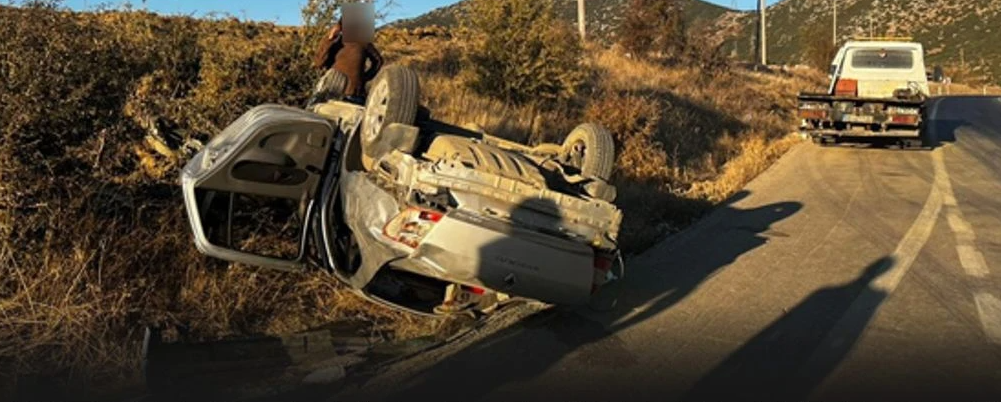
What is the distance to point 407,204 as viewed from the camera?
16.1 feet

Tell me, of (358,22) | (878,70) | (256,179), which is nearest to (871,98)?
(878,70)

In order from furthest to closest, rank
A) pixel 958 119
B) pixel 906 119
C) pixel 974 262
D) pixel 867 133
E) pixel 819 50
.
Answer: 1. pixel 819 50
2. pixel 958 119
3. pixel 867 133
4. pixel 906 119
5. pixel 974 262

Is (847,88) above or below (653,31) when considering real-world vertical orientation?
below

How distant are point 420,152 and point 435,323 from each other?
48.7 inches

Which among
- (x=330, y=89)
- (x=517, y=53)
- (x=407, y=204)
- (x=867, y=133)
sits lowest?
(x=867, y=133)

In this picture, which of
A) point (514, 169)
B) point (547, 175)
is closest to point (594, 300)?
point (547, 175)

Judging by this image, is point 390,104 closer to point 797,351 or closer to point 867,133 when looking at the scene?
point 797,351

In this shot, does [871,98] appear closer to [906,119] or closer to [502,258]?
[906,119]

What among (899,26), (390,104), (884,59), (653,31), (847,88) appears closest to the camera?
(390,104)

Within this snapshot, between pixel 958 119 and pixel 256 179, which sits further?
pixel 958 119

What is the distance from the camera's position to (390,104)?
5.77 metres

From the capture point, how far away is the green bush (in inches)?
572

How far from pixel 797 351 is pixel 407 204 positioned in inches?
103

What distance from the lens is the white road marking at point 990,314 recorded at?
18.4ft
